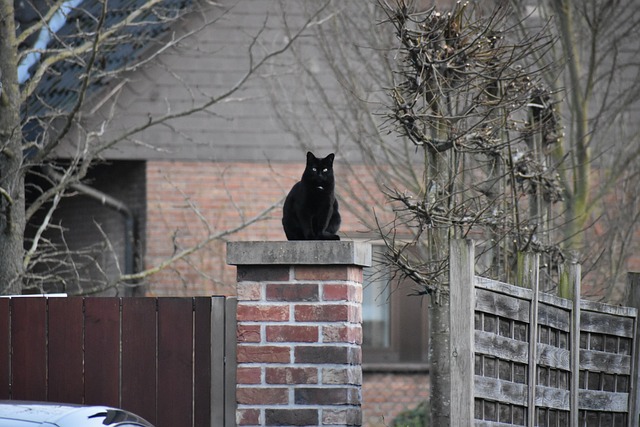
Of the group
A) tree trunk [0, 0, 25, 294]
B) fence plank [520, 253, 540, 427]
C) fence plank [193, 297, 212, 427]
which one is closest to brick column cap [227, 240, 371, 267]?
fence plank [193, 297, 212, 427]

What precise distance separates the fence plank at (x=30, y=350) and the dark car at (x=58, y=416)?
1425 millimetres

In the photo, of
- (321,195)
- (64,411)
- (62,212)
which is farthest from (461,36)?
(62,212)

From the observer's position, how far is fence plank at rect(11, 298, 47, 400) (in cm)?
600

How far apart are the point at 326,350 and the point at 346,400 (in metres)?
0.25

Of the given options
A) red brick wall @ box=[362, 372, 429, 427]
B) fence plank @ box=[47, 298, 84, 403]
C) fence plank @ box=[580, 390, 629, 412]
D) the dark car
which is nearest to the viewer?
the dark car

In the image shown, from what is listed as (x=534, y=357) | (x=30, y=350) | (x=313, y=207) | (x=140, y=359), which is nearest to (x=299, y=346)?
(x=313, y=207)

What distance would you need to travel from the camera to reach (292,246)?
17.8 feet

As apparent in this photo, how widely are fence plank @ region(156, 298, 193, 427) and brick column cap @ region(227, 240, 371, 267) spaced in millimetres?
546

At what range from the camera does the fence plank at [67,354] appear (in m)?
5.94

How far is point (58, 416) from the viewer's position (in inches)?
169

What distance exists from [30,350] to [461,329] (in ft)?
7.61

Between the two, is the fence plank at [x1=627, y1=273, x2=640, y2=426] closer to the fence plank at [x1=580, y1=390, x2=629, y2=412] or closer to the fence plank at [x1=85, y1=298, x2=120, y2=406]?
the fence plank at [x1=580, y1=390, x2=629, y2=412]

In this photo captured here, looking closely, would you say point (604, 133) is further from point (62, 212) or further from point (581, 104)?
point (62, 212)

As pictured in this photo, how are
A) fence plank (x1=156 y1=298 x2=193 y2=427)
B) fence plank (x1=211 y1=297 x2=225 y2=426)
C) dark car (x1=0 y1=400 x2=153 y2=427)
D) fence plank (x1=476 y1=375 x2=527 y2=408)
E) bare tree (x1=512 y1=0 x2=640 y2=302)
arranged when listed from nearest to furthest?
dark car (x1=0 y1=400 x2=153 y2=427) → fence plank (x1=476 y1=375 x2=527 y2=408) → fence plank (x1=211 y1=297 x2=225 y2=426) → fence plank (x1=156 y1=298 x2=193 y2=427) → bare tree (x1=512 y1=0 x2=640 y2=302)
